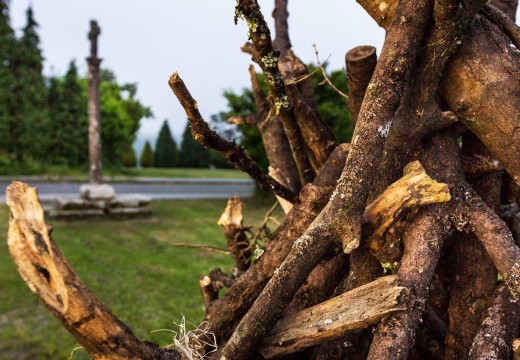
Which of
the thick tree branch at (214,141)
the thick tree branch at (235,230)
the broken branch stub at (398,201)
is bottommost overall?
the thick tree branch at (235,230)

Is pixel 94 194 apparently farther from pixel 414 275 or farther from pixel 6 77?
pixel 6 77

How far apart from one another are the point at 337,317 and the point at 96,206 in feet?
31.1

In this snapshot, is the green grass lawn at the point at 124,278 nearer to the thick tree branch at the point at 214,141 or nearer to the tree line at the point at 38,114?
the thick tree branch at the point at 214,141

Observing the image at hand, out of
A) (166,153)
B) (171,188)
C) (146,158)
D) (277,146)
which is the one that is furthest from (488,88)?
(166,153)

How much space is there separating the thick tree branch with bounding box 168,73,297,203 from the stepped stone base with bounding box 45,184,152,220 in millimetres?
8979

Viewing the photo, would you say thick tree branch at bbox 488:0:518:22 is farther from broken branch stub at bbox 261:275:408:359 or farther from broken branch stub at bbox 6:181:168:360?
broken branch stub at bbox 6:181:168:360

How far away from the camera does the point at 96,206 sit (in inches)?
400

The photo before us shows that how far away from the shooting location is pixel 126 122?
24.4 metres

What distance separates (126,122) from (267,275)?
78.3ft

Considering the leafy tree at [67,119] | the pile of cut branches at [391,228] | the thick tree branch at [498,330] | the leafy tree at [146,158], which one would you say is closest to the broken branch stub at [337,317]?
the pile of cut branches at [391,228]

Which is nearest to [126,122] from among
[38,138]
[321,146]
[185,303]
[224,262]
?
[38,138]

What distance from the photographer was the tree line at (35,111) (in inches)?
797

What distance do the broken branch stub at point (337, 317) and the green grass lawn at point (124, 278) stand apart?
327 centimetres

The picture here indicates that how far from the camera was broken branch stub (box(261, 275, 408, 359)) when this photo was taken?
135 cm
